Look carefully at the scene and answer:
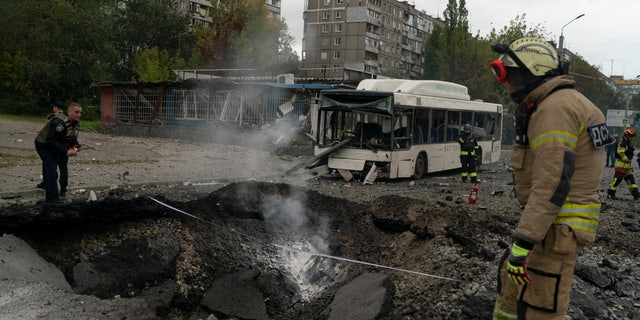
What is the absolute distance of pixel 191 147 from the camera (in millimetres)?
22000

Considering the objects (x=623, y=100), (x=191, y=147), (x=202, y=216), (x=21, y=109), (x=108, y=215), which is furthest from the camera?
(x=623, y=100)

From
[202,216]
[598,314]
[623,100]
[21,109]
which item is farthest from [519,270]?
[623,100]

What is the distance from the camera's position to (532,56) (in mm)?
3215

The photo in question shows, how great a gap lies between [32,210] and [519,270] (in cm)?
541

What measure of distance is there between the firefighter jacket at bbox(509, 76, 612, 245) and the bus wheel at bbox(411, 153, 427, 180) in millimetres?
11966

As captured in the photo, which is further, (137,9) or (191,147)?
(137,9)

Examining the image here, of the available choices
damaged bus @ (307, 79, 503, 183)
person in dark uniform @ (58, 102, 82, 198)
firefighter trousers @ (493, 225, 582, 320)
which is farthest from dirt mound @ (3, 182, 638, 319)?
damaged bus @ (307, 79, 503, 183)

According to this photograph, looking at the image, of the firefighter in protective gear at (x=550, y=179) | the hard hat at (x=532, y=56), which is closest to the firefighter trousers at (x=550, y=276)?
the firefighter in protective gear at (x=550, y=179)

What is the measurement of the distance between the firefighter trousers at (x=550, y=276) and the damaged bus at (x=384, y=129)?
10.4 meters

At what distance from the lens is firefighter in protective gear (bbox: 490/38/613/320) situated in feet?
9.37

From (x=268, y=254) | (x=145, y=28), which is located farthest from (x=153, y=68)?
(x=268, y=254)

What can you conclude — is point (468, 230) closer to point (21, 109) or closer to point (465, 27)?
point (21, 109)

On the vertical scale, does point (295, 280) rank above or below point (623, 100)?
below

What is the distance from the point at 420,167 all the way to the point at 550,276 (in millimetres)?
12666
